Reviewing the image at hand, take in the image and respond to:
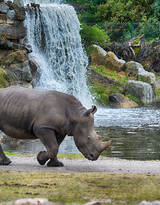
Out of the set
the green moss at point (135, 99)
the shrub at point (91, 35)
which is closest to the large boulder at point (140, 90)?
the green moss at point (135, 99)

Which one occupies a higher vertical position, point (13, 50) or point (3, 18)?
point (3, 18)

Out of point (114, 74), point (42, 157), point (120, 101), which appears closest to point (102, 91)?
point (120, 101)

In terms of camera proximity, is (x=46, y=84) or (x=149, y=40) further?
(x=149, y=40)

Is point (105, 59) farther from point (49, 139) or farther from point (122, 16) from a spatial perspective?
point (49, 139)

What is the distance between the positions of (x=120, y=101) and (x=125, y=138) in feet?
46.6

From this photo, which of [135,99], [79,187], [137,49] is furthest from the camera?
[137,49]

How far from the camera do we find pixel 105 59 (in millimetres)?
38219

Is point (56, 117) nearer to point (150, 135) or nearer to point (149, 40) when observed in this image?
point (150, 135)

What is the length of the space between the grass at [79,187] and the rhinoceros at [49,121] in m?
1.14

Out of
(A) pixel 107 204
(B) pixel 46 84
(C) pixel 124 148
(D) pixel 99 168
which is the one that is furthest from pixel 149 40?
(A) pixel 107 204

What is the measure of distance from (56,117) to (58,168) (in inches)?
36.7

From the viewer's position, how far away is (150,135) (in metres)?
18.3

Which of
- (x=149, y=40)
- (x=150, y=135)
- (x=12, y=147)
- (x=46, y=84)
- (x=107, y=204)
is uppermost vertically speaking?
(x=107, y=204)

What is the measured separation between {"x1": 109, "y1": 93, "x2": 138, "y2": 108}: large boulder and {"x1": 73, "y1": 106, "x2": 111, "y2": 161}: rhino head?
70.6ft
